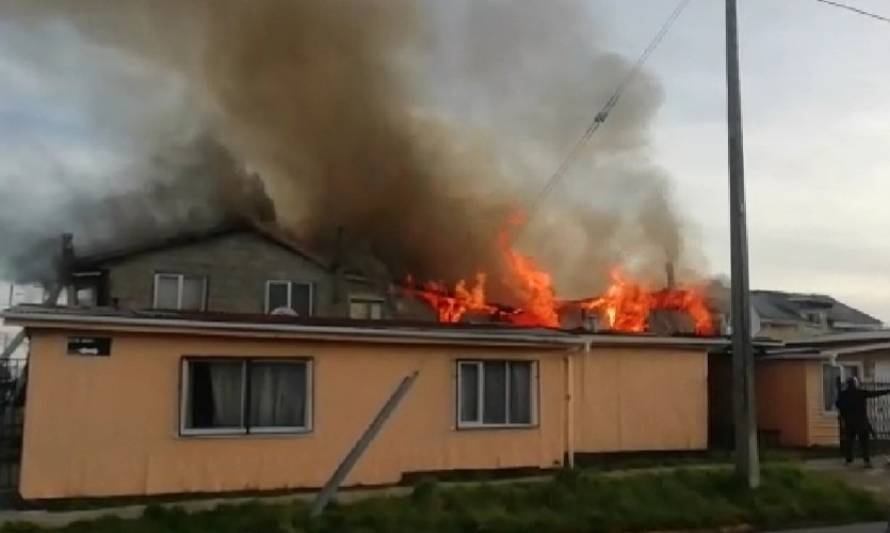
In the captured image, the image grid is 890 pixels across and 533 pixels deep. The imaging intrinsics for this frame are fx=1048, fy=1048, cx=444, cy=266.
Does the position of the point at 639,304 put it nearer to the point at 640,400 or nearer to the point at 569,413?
the point at 640,400

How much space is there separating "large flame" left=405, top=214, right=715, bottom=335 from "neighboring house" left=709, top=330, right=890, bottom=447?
14.8 feet

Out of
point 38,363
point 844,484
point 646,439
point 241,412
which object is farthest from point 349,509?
point 646,439

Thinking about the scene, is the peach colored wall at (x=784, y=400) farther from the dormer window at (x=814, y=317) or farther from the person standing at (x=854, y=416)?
the dormer window at (x=814, y=317)

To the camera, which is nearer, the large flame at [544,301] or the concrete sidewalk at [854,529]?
the concrete sidewalk at [854,529]

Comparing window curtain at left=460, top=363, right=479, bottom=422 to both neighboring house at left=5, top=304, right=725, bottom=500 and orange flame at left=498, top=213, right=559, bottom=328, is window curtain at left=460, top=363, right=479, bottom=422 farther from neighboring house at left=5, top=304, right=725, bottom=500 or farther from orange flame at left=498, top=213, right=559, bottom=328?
orange flame at left=498, top=213, right=559, bottom=328

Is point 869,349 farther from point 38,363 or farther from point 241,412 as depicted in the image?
point 38,363

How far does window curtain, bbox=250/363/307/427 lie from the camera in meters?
15.5

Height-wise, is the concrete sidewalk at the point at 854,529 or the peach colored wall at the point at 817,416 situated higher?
the peach colored wall at the point at 817,416

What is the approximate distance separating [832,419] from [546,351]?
334 inches

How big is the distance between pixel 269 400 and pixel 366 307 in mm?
18481

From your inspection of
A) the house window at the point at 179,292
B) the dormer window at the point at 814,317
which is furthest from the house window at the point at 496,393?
the dormer window at the point at 814,317

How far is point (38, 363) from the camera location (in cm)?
1410

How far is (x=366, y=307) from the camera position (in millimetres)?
34125

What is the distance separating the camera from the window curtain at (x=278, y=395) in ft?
50.9
